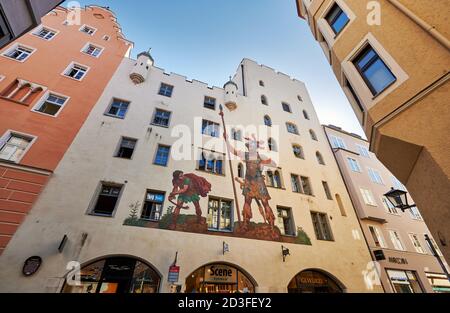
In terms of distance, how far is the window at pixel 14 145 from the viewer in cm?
963

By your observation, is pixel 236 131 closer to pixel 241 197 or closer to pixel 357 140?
pixel 241 197

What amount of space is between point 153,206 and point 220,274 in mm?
5012

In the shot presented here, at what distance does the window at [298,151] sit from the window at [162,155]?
37.6 feet

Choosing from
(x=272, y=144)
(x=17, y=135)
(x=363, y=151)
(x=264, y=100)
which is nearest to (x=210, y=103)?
(x=272, y=144)

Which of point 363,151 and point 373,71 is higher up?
point 363,151

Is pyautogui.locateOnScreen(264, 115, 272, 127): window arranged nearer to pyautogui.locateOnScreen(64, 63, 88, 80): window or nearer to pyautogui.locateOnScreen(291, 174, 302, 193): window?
pyautogui.locateOnScreen(291, 174, 302, 193): window

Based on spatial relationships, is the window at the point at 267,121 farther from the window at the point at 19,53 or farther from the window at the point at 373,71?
the window at the point at 19,53

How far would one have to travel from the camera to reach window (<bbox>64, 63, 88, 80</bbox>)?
13707 mm

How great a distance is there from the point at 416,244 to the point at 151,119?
80.9 feet

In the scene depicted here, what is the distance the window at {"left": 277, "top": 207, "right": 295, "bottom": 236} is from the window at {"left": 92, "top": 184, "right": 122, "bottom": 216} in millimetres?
9971

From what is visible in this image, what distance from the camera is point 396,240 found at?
57.2 ft

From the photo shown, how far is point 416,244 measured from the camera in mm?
18281

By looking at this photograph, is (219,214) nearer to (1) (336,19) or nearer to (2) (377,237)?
(1) (336,19)
